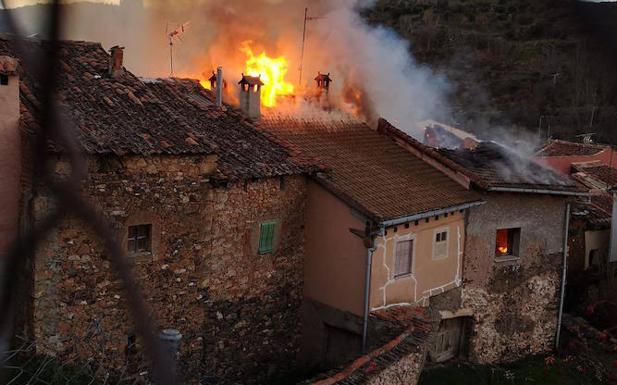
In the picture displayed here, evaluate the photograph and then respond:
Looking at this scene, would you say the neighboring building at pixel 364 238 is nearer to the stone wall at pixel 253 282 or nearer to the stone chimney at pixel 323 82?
the stone wall at pixel 253 282

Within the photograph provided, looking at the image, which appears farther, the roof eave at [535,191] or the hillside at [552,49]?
the roof eave at [535,191]

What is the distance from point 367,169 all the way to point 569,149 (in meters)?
12.5

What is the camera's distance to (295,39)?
1664 cm

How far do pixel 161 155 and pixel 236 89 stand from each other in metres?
4.39

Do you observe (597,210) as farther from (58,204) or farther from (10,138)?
(58,204)

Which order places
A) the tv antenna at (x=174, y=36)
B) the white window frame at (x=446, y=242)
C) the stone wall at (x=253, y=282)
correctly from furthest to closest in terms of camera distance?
the tv antenna at (x=174, y=36), the white window frame at (x=446, y=242), the stone wall at (x=253, y=282)

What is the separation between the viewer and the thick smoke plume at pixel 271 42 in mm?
15602

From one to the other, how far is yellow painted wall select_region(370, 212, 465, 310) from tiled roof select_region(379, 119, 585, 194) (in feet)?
3.53

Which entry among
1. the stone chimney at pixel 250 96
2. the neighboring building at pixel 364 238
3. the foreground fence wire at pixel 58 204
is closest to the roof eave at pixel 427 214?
the neighboring building at pixel 364 238

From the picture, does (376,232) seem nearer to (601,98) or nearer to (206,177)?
(206,177)

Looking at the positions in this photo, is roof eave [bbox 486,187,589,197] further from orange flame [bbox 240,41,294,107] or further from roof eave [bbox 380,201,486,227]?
orange flame [bbox 240,41,294,107]

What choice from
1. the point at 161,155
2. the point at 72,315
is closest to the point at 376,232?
the point at 161,155

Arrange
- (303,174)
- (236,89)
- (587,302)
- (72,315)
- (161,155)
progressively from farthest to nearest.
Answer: (587,302) < (236,89) < (303,174) < (161,155) < (72,315)

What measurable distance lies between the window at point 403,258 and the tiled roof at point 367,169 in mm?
680
